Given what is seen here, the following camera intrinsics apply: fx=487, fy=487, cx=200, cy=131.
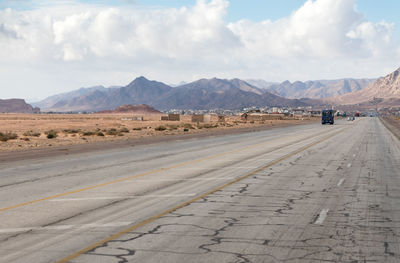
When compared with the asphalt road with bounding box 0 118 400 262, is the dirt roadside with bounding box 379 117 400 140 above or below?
below

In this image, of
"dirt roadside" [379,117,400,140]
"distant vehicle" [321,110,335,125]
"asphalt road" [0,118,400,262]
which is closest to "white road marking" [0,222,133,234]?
"asphalt road" [0,118,400,262]

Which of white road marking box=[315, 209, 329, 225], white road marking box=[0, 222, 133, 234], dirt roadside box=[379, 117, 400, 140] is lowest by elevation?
dirt roadside box=[379, 117, 400, 140]

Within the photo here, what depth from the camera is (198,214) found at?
9.91m

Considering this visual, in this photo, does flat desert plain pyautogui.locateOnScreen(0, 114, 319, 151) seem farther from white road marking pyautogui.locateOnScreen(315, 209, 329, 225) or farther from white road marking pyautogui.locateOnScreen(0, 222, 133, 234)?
white road marking pyautogui.locateOnScreen(315, 209, 329, 225)

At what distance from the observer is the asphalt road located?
728cm

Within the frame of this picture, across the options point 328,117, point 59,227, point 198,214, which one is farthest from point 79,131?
point 328,117

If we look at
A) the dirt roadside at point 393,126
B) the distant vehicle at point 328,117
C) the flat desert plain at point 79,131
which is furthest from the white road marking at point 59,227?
the distant vehicle at point 328,117

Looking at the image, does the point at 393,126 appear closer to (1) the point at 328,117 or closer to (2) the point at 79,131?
(1) the point at 328,117

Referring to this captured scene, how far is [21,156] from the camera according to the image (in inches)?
978

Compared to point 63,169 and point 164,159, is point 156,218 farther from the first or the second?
point 164,159

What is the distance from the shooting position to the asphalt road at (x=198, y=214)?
23.9 ft

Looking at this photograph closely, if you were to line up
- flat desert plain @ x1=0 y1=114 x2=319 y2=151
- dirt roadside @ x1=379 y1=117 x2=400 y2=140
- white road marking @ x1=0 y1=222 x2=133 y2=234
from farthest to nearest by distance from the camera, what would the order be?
dirt roadside @ x1=379 y1=117 x2=400 y2=140 → flat desert plain @ x1=0 y1=114 x2=319 y2=151 → white road marking @ x1=0 y1=222 x2=133 y2=234

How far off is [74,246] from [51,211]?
300 centimetres

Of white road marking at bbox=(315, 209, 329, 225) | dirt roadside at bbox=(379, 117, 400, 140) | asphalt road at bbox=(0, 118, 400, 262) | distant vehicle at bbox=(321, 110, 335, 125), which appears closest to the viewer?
asphalt road at bbox=(0, 118, 400, 262)
